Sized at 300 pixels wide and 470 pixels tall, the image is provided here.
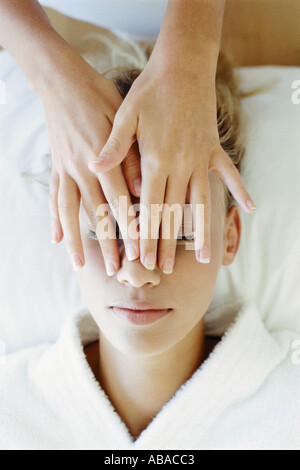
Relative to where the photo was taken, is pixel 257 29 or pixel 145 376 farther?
pixel 257 29

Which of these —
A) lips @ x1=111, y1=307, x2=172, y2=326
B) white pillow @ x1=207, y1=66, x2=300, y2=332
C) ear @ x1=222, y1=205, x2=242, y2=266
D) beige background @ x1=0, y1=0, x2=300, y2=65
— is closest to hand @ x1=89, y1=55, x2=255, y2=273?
lips @ x1=111, y1=307, x2=172, y2=326

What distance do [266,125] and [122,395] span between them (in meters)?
0.72

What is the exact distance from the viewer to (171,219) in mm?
833

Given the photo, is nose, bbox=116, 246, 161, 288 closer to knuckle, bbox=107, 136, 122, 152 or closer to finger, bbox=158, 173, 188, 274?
finger, bbox=158, 173, 188, 274

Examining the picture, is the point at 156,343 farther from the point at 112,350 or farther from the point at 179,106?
the point at 179,106

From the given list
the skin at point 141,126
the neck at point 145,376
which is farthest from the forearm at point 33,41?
the neck at point 145,376

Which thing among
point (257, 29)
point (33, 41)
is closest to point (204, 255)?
point (33, 41)

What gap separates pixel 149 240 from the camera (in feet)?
2.71

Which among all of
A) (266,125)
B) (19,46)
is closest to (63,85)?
(19,46)

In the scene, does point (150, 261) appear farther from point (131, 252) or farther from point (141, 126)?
point (141, 126)

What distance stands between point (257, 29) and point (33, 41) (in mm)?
708

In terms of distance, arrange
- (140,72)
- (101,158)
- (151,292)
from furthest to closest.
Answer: (140,72) < (151,292) < (101,158)

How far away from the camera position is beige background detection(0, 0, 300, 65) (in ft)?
4.36

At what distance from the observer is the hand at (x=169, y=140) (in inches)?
31.8
